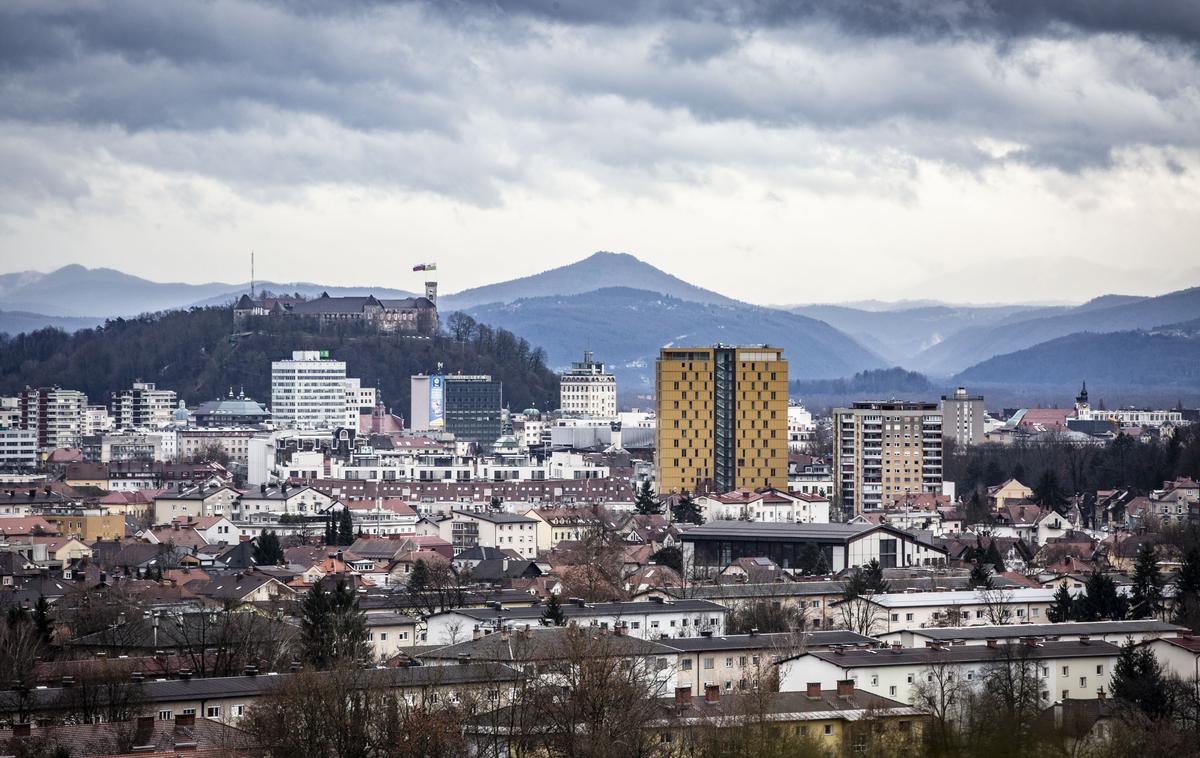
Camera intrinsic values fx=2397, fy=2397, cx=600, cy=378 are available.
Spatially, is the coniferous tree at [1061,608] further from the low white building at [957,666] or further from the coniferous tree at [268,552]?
the coniferous tree at [268,552]

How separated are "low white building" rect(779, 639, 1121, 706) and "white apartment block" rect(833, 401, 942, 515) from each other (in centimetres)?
5572

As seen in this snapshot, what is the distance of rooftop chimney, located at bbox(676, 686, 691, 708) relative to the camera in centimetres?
2984

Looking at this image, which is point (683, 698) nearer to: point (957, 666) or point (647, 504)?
point (957, 666)

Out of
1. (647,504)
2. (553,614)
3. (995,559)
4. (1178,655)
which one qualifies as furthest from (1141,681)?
(647,504)

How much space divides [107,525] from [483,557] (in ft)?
53.7

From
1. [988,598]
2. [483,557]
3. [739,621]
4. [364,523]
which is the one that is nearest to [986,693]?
[739,621]

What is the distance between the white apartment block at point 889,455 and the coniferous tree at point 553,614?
51431mm

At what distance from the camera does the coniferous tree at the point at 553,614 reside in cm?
4064

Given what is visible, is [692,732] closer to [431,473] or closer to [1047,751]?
Result: [1047,751]

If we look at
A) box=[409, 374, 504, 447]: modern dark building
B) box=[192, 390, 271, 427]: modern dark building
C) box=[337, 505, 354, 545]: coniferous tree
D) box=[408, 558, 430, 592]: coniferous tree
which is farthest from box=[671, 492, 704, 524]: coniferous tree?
box=[409, 374, 504, 447]: modern dark building

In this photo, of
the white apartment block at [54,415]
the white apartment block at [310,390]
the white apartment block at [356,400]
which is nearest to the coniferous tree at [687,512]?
the white apartment block at [54,415]

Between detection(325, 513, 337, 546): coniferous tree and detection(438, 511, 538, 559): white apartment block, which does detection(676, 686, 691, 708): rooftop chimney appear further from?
detection(438, 511, 538, 559): white apartment block

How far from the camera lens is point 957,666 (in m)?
35.0

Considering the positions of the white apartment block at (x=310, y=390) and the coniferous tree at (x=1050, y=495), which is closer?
the coniferous tree at (x=1050, y=495)
